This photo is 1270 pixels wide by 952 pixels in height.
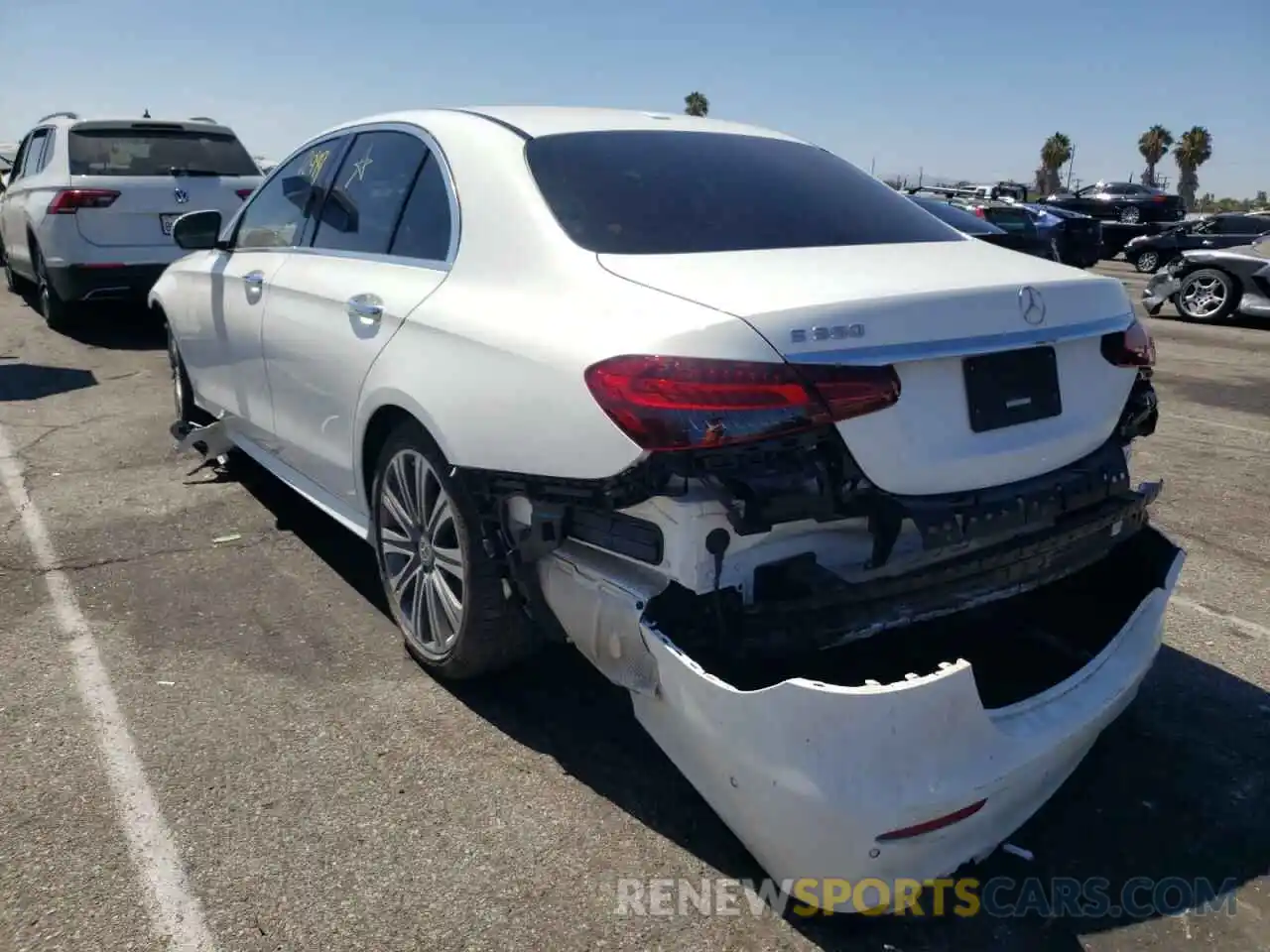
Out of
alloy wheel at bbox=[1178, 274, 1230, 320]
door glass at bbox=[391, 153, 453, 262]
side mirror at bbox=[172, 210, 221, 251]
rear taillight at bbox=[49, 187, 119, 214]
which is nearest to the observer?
door glass at bbox=[391, 153, 453, 262]

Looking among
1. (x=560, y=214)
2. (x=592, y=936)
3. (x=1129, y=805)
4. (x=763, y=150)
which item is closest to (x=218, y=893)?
(x=592, y=936)

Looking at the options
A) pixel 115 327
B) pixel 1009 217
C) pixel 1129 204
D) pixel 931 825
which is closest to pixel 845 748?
pixel 931 825

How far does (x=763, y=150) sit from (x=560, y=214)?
101 cm

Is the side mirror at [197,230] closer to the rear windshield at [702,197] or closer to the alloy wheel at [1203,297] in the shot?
the rear windshield at [702,197]

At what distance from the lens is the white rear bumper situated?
2.12 meters

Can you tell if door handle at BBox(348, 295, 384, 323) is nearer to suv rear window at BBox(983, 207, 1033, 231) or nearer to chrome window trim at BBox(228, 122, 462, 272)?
chrome window trim at BBox(228, 122, 462, 272)

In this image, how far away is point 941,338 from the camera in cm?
245

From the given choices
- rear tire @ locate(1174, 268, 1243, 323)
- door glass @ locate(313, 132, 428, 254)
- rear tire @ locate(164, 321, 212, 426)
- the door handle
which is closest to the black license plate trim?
the door handle

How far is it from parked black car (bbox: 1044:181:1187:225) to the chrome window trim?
83.8 feet

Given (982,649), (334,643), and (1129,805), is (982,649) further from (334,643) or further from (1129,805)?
(334,643)

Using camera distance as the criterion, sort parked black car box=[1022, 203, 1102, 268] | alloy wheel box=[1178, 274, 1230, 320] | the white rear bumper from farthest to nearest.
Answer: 1. parked black car box=[1022, 203, 1102, 268]
2. alloy wheel box=[1178, 274, 1230, 320]
3. the white rear bumper

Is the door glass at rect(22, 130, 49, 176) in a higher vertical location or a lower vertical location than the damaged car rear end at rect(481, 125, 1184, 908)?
higher

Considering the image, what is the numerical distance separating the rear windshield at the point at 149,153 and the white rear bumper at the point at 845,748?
28.4 feet

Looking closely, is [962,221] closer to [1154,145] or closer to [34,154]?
[34,154]
